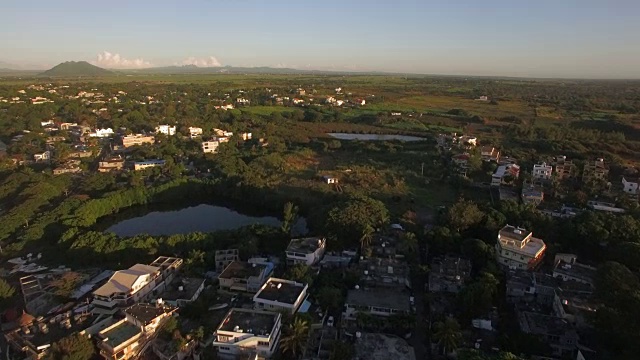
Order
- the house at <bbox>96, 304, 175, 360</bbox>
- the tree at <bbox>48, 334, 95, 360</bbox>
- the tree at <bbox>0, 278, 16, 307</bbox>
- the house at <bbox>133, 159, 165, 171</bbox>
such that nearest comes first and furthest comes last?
the tree at <bbox>48, 334, 95, 360</bbox> → the house at <bbox>96, 304, 175, 360</bbox> → the tree at <bbox>0, 278, 16, 307</bbox> → the house at <bbox>133, 159, 165, 171</bbox>

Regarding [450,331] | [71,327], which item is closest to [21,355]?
[71,327]

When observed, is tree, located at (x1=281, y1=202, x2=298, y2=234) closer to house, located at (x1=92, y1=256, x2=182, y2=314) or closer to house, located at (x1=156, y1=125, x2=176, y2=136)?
house, located at (x1=92, y1=256, x2=182, y2=314)

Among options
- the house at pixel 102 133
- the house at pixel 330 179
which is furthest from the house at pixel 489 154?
the house at pixel 102 133

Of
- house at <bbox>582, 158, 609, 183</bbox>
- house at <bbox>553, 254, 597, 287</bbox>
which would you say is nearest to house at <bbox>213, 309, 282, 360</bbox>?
house at <bbox>553, 254, 597, 287</bbox>

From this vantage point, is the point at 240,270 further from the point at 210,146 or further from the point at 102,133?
the point at 102,133

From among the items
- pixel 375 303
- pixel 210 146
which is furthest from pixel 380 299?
pixel 210 146
